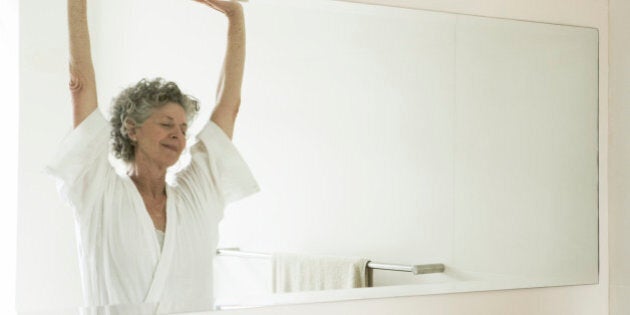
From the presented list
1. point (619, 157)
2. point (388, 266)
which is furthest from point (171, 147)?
point (619, 157)

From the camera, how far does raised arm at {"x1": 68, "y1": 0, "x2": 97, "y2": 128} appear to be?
1.72 m

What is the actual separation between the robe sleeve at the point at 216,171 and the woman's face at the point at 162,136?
4cm

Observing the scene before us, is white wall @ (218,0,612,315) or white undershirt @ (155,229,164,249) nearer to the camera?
white undershirt @ (155,229,164,249)

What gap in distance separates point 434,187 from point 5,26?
1.13 m

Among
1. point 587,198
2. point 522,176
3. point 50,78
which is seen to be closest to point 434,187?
point 522,176

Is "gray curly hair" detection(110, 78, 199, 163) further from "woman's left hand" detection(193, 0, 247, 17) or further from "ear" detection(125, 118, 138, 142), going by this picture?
"woman's left hand" detection(193, 0, 247, 17)

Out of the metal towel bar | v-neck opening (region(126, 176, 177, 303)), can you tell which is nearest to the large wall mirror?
the metal towel bar

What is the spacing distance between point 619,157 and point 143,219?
56.9 inches

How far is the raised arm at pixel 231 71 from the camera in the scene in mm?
1887

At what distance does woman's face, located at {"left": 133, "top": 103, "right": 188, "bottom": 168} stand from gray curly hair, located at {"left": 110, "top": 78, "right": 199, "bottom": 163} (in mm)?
12

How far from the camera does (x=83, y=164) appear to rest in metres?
1.73

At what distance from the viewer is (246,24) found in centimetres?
192

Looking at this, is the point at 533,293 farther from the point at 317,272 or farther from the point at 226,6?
the point at 226,6

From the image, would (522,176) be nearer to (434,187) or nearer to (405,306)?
(434,187)
